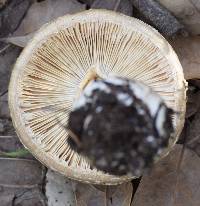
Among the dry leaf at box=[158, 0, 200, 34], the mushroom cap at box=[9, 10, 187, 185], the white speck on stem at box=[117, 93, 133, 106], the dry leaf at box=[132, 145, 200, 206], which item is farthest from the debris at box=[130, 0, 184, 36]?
the white speck on stem at box=[117, 93, 133, 106]

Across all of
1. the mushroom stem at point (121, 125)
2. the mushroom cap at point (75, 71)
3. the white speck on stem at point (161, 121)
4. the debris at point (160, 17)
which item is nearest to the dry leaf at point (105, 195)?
the mushroom cap at point (75, 71)

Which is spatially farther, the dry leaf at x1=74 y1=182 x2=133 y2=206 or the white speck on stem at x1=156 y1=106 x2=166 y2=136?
the dry leaf at x1=74 y1=182 x2=133 y2=206

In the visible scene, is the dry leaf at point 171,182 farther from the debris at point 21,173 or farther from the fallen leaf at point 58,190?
the debris at point 21,173

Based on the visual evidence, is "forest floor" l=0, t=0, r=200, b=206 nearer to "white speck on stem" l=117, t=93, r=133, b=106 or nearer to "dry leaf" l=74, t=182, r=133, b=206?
"dry leaf" l=74, t=182, r=133, b=206

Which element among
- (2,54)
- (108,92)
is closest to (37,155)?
(108,92)

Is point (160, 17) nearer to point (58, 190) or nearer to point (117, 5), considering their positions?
point (117, 5)

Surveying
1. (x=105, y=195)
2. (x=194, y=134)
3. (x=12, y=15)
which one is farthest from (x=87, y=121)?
(x=12, y=15)
